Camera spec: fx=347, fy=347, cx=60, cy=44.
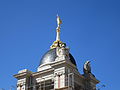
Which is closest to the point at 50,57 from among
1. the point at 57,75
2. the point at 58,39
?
the point at 57,75

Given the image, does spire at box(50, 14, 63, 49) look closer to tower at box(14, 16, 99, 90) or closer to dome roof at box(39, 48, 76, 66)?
tower at box(14, 16, 99, 90)

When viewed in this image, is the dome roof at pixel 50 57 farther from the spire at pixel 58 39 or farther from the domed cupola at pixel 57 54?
the spire at pixel 58 39

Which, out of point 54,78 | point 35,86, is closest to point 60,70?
point 54,78

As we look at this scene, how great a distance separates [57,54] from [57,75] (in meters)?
3.59

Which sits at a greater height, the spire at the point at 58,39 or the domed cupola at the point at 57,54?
the spire at the point at 58,39

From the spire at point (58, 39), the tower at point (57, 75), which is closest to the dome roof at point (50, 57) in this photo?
the tower at point (57, 75)

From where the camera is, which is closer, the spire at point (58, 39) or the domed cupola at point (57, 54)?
the domed cupola at point (57, 54)

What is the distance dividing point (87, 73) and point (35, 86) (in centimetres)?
757

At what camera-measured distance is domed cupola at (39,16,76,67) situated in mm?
45344

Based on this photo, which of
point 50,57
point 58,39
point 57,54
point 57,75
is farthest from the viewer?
point 58,39

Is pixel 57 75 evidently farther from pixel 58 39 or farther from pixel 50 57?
pixel 58 39

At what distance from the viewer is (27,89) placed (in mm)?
46500

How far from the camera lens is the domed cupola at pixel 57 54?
4534 centimetres

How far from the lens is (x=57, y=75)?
44.1 metres
